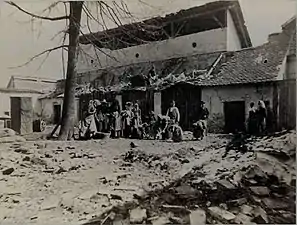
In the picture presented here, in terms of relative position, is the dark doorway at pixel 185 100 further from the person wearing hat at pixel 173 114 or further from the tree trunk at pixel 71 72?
the tree trunk at pixel 71 72

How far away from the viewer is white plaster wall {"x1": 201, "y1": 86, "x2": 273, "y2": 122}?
1.49 meters

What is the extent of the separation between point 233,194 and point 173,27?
0.66 metres

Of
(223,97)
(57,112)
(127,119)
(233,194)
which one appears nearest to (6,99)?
(57,112)

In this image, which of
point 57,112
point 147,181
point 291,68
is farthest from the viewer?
point 57,112

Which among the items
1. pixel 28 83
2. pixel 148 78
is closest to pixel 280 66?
pixel 148 78

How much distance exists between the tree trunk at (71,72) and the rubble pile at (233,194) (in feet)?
1.24

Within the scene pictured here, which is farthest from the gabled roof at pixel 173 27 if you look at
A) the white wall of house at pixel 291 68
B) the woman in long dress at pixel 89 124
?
the woman in long dress at pixel 89 124

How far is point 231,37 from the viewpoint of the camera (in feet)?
5.05

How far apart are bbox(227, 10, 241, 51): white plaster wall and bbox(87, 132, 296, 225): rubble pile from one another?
35 cm

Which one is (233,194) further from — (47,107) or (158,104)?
(47,107)

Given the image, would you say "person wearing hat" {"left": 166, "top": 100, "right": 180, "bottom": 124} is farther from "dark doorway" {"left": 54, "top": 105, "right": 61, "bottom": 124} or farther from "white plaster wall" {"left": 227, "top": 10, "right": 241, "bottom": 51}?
"dark doorway" {"left": 54, "top": 105, "right": 61, "bottom": 124}

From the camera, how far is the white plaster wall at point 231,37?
1532 mm

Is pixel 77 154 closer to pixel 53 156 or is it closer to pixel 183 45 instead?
pixel 53 156

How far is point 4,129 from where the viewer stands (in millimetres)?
1719
